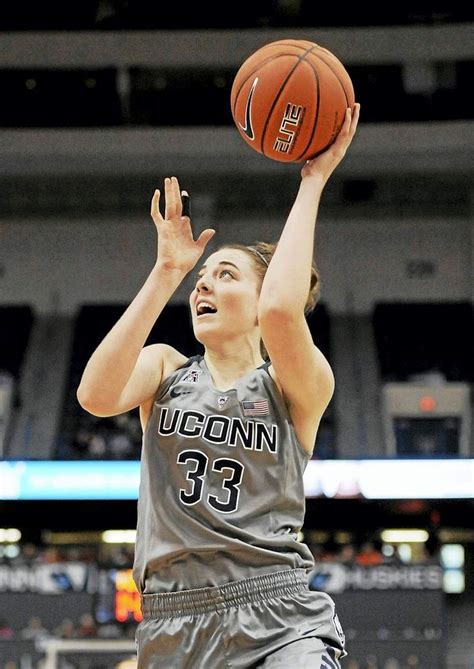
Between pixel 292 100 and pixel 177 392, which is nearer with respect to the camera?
pixel 177 392

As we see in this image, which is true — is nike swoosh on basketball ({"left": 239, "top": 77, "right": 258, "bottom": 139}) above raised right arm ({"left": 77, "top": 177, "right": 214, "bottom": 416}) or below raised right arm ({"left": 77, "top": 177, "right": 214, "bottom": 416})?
above

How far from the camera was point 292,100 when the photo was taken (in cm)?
320

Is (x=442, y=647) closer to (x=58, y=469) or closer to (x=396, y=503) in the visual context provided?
(x=396, y=503)

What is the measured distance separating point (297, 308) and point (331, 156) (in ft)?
1.64

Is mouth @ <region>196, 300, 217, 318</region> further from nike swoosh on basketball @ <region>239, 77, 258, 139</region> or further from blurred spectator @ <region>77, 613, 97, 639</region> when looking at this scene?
blurred spectator @ <region>77, 613, 97, 639</region>

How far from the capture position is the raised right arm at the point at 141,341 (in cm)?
283

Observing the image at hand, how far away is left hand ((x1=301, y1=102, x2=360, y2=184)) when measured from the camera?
296cm

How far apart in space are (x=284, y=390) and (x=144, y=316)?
0.44m

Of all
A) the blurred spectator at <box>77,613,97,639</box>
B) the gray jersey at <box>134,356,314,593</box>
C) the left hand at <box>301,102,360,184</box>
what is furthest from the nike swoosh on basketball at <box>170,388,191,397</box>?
the blurred spectator at <box>77,613,97,639</box>

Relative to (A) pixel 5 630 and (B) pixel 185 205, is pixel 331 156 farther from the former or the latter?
(A) pixel 5 630

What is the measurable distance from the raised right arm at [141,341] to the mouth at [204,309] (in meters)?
0.11

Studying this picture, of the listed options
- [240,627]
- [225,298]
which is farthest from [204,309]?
[240,627]

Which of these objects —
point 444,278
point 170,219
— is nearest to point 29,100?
point 444,278

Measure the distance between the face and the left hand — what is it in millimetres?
339
